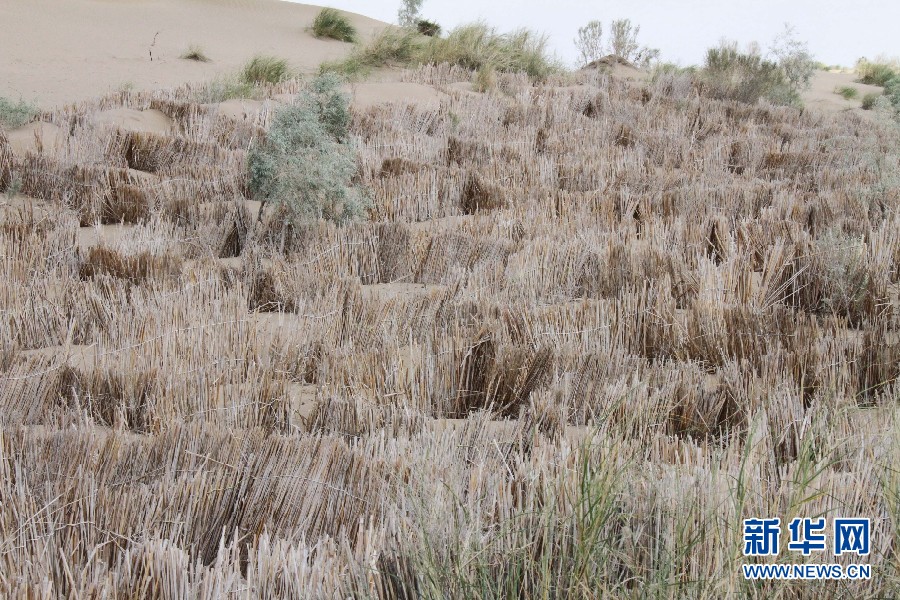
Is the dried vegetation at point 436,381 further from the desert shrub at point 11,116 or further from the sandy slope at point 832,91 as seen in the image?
the sandy slope at point 832,91

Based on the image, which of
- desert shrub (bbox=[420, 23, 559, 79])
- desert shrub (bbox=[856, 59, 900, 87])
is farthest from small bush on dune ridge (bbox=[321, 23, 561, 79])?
desert shrub (bbox=[856, 59, 900, 87])

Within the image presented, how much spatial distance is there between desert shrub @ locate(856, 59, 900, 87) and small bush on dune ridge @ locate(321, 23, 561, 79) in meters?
13.0

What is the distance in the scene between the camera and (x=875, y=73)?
2192 centimetres

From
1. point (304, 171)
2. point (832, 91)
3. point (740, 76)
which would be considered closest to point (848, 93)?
point (832, 91)

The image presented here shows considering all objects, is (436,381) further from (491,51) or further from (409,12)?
(409,12)

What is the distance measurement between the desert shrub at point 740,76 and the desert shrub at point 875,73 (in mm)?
11277

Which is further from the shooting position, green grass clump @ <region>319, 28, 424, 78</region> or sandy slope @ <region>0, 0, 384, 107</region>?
green grass clump @ <region>319, 28, 424, 78</region>

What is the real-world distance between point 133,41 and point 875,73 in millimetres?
18862

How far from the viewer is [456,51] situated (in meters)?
11.5

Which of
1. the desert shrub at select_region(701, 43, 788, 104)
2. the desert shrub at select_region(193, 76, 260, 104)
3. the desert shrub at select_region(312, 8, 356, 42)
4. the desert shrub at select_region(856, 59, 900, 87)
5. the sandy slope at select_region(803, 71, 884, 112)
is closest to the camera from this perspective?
the desert shrub at select_region(193, 76, 260, 104)

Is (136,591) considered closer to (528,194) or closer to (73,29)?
(528,194)

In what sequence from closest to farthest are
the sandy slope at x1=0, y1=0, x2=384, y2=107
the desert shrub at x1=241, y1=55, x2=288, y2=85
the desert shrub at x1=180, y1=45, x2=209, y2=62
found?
the desert shrub at x1=241, y1=55, x2=288, y2=85 → the sandy slope at x1=0, y1=0, x2=384, y2=107 → the desert shrub at x1=180, y1=45, x2=209, y2=62

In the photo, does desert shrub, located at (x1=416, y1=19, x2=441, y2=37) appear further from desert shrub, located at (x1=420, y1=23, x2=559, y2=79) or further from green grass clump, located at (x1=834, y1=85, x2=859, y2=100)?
green grass clump, located at (x1=834, y1=85, x2=859, y2=100)

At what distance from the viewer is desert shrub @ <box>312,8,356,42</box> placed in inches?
802
